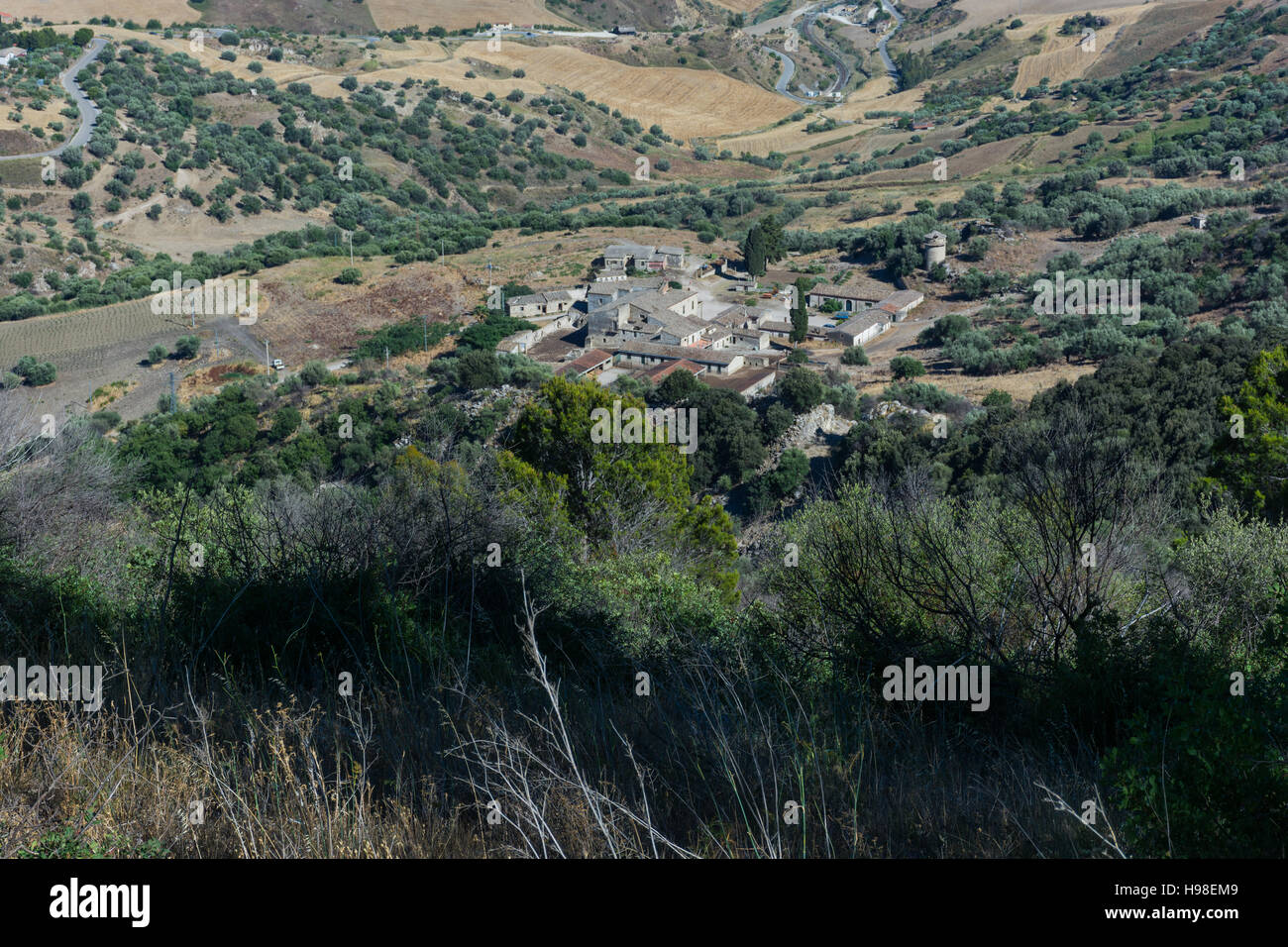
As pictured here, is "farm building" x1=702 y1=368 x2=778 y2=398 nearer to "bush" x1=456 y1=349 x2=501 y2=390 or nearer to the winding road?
"bush" x1=456 y1=349 x2=501 y2=390

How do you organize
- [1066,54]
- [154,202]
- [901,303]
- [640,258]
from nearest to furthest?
[901,303] < [640,258] < [154,202] < [1066,54]

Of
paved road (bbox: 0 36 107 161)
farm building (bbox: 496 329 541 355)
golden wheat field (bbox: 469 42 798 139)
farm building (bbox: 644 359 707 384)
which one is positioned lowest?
farm building (bbox: 644 359 707 384)

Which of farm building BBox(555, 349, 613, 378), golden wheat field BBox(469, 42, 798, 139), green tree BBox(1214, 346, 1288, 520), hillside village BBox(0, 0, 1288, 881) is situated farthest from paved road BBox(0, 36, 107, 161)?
green tree BBox(1214, 346, 1288, 520)

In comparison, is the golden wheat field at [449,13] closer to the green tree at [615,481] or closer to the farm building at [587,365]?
the farm building at [587,365]

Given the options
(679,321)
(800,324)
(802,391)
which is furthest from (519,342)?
(802,391)

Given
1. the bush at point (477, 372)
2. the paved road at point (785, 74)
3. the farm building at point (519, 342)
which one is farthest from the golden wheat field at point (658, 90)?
the bush at point (477, 372)

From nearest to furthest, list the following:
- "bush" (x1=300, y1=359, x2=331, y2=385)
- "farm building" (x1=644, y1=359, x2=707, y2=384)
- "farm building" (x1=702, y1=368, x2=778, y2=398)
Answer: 1. "farm building" (x1=702, y1=368, x2=778, y2=398)
2. "farm building" (x1=644, y1=359, x2=707, y2=384)
3. "bush" (x1=300, y1=359, x2=331, y2=385)

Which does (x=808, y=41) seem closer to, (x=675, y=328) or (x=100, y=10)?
(x=100, y=10)
